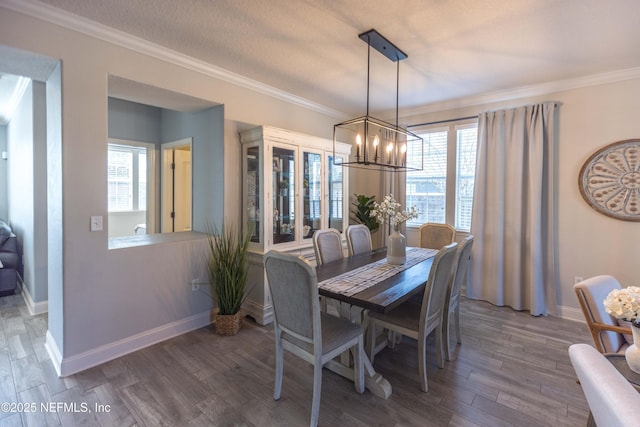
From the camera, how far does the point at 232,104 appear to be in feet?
10.8

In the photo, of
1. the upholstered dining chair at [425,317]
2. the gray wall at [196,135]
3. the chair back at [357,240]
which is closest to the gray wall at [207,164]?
the gray wall at [196,135]

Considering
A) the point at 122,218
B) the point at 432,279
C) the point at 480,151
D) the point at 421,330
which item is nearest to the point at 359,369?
the point at 421,330

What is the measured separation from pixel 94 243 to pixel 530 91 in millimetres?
4776

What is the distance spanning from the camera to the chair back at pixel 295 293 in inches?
67.7

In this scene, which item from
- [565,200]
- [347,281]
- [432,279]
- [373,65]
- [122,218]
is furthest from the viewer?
[122,218]

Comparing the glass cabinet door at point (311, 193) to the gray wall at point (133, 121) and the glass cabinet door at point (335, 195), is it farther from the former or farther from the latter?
the gray wall at point (133, 121)

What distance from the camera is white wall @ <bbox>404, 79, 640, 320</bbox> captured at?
3.17 metres

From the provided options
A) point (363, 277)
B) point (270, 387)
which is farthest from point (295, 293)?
point (270, 387)

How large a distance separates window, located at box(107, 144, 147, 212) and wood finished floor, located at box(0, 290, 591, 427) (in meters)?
3.17

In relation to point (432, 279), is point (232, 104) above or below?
above

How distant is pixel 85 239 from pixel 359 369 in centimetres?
230

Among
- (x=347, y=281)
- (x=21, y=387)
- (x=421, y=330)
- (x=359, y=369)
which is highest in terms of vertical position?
(x=347, y=281)

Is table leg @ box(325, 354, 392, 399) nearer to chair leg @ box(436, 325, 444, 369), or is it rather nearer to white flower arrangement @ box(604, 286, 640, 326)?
chair leg @ box(436, 325, 444, 369)

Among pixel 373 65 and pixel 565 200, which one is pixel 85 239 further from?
pixel 565 200
